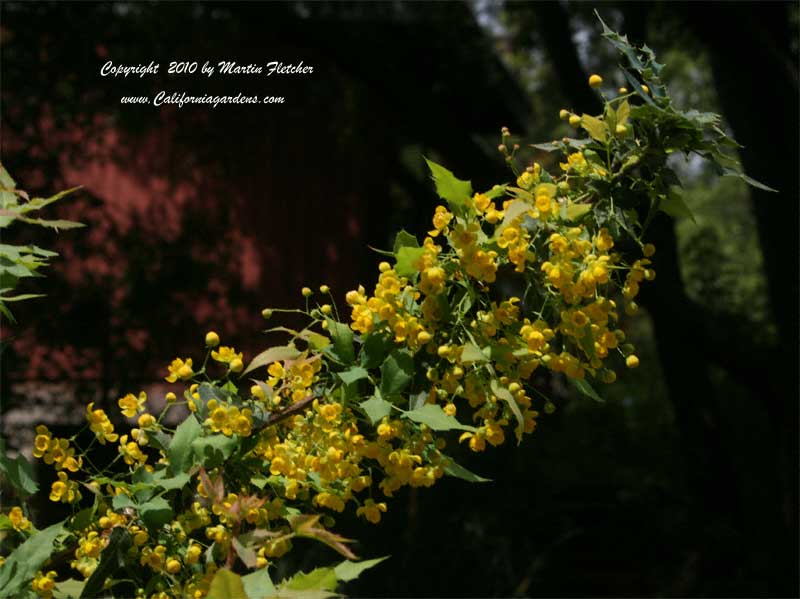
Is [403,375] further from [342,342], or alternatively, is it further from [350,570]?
[350,570]

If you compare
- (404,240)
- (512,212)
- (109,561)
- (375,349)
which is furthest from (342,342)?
(109,561)

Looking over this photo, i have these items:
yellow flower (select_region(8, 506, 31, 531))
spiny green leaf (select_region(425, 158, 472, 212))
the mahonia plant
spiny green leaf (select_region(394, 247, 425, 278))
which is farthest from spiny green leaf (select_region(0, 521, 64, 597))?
spiny green leaf (select_region(425, 158, 472, 212))

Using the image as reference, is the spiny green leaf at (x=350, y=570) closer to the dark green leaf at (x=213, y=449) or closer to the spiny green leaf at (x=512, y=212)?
the dark green leaf at (x=213, y=449)

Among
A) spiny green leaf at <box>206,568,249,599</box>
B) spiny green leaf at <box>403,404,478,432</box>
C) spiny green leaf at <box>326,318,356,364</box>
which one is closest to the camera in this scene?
spiny green leaf at <box>206,568,249,599</box>

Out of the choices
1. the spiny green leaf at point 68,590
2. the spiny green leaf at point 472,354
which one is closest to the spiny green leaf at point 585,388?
the spiny green leaf at point 472,354

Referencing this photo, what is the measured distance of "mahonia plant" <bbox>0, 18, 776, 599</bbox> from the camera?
3.73 ft

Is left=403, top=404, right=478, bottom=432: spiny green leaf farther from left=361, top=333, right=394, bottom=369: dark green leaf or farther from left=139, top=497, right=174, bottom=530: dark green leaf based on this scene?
left=139, top=497, right=174, bottom=530: dark green leaf

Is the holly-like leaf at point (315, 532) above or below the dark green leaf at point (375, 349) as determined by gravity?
below

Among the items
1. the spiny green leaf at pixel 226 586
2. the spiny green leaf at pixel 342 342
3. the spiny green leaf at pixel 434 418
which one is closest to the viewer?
the spiny green leaf at pixel 226 586

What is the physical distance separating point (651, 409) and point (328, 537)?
25.8ft

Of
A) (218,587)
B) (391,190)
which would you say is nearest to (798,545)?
(391,190)

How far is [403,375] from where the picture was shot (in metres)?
1.14

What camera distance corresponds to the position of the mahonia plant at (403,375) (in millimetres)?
1136

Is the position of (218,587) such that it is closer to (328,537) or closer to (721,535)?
(328,537)
